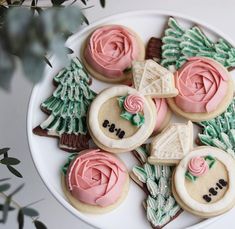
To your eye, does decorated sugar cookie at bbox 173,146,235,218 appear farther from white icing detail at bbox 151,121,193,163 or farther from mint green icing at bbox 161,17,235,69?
mint green icing at bbox 161,17,235,69

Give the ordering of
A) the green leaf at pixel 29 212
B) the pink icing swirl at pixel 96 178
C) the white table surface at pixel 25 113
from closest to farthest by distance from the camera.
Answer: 1. the green leaf at pixel 29 212
2. the pink icing swirl at pixel 96 178
3. the white table surface at pixel 25 113

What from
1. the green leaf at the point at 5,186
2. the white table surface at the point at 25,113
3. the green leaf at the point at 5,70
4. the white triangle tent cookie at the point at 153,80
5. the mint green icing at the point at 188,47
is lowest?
the white table surface at the point at 25,113

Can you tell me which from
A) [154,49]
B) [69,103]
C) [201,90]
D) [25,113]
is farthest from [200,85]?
[25,113]

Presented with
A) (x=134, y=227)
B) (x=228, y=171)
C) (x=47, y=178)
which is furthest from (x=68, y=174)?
(x=228, y=171)

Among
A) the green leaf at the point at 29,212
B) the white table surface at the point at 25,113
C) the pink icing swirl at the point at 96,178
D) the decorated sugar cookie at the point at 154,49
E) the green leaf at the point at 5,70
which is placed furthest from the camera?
the white table surface at the point at 25,113

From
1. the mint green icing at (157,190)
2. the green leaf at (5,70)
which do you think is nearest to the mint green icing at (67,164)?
the mint green icing at (157,190)

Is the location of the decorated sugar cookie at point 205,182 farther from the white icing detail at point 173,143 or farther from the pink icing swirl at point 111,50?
the pink icing swirl at point 111,50

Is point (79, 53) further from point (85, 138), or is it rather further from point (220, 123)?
point (220, 123)

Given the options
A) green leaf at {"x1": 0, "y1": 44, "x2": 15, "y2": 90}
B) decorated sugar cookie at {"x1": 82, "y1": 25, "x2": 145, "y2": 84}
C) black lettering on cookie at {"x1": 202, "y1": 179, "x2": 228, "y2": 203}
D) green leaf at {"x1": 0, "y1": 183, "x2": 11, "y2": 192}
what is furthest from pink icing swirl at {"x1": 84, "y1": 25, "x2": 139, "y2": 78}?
green leaf at {"x1": 0, "y1": 44, "x2": 15, "y2": 90}
